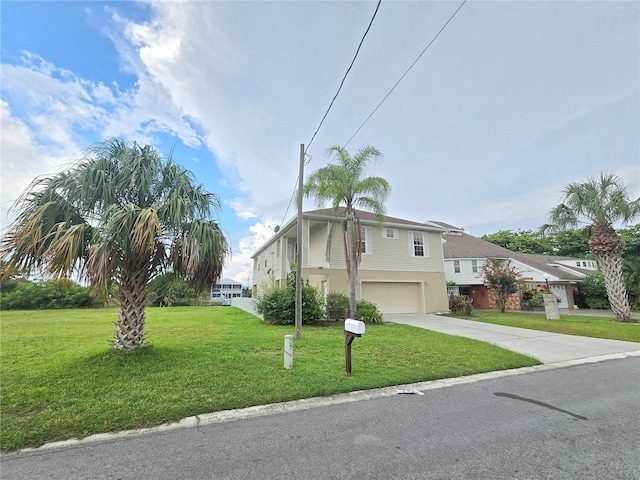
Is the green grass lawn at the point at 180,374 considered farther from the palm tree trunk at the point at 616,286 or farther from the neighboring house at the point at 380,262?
the palm tree trunk at the point at 616,286

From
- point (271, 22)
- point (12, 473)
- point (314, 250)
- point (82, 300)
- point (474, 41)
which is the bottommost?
point (12, 473)

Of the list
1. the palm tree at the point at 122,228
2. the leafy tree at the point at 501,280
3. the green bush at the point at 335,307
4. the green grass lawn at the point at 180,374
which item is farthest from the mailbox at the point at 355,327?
the leafy tree at the point at 501,280

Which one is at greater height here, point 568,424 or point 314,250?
point 314,250

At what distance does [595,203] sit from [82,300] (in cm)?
3392

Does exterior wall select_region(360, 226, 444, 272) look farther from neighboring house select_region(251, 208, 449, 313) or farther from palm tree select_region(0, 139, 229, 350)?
palm tree select_region(0, 139, 229, 350)

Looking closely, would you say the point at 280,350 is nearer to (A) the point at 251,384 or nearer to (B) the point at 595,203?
(A) the point at 251,384

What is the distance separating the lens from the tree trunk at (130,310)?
5.90m

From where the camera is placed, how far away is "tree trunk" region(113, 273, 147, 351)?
19.4 ft

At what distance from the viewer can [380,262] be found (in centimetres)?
1667

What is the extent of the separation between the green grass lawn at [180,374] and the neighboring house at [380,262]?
22.7 feet

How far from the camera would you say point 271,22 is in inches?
325

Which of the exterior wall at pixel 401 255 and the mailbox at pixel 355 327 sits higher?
the exterior wall at pixel 401 255

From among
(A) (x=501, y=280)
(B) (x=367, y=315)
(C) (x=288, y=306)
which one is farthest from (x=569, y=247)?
(C) (x=288, y=306)

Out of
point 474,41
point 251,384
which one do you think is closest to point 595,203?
point 474,41
